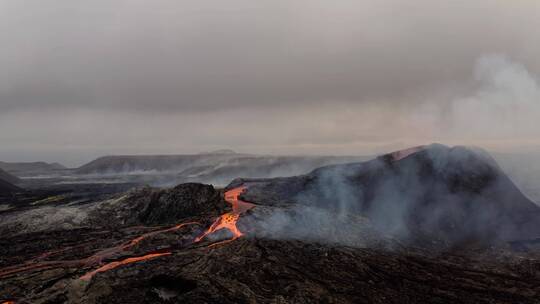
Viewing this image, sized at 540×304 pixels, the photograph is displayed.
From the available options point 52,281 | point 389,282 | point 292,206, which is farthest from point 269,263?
point 292,206

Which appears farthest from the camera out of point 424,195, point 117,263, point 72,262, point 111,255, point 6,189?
point 6,189

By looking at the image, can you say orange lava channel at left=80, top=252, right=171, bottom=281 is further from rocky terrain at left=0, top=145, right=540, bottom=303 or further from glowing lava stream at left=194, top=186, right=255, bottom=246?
glowing lava stream at left=194, top=186, right=255, bottom=246

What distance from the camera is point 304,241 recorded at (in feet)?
138

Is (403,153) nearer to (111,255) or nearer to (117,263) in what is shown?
(111,255)

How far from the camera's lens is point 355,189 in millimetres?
69250

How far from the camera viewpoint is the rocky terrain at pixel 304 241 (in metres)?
30.1

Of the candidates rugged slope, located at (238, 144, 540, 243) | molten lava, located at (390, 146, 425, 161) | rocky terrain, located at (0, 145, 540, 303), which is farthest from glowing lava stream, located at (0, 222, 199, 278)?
molten lava, located at (390, 146, 425, 161)

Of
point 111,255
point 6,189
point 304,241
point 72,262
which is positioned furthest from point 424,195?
point 6,189

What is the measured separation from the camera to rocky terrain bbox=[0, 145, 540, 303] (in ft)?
98.8

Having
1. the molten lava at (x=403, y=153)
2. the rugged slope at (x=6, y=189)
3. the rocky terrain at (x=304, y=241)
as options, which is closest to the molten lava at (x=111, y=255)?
the rocky terrain at (x=304, y=241)

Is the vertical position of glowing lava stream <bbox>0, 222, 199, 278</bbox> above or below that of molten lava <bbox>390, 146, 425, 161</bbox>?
below

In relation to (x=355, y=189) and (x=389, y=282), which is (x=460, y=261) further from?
(x=355, y=189)

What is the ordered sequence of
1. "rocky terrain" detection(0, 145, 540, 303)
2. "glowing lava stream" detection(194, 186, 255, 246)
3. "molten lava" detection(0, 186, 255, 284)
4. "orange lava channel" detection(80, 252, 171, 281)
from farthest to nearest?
1. "glowing lava stream" detection(194, 186, 255, 246)
2. "molten lava" detection(0, 186, 255, 284)
3. "orange lava channel" detection(80, 252, 171, 281)
4. "rocky terrain" detection(0, 145, 540, 303)

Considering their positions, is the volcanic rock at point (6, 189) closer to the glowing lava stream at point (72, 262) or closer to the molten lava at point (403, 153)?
the glowing lava stream at point (72, 262)
